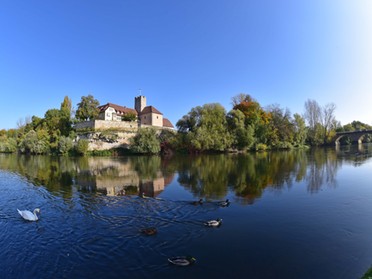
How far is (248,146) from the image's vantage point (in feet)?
190

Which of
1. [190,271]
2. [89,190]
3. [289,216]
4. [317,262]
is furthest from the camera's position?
[89,190]

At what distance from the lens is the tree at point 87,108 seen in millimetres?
56209

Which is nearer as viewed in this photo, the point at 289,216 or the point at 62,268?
the point at 62,268

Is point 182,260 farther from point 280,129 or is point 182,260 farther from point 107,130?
point 280,129

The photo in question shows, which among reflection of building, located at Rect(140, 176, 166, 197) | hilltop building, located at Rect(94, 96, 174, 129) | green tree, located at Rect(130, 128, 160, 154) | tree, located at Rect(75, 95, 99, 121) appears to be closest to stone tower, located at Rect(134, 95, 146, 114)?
hilltop building, located at Rect(94, 96, 174, 129)

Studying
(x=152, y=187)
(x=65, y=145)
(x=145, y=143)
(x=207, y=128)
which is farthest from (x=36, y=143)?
(x=152, y=187)

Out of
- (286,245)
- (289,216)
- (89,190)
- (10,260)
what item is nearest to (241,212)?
(289,216)

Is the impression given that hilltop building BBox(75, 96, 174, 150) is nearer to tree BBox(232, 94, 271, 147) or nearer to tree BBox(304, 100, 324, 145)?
tree BBox(232, 94, 271, 147)

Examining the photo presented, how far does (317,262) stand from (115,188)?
13483 millimetres

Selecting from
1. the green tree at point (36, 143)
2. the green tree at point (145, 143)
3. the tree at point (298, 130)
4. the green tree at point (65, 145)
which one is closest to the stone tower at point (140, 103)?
the green tree at point (145, 143)

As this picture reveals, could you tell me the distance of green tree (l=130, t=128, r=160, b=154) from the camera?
50.2 m

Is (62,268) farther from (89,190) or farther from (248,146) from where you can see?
(248,146)

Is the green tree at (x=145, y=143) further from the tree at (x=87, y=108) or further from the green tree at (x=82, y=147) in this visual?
the tree at (x=87, y=108)

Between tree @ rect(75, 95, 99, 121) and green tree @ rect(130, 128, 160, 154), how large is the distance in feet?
46.7
